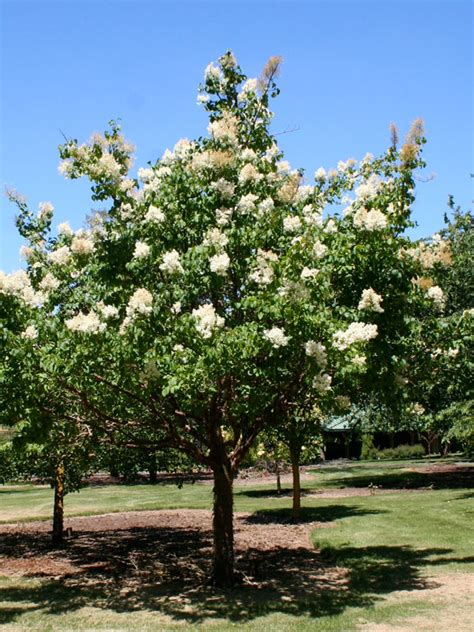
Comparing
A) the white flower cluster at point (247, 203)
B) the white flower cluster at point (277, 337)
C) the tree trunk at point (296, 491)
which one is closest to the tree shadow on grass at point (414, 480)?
the tree trunk at point (296, 491)

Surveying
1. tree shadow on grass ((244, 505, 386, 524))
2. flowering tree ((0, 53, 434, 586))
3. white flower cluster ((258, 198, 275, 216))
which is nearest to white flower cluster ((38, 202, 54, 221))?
flowering tree ((0, 53, 434, 586))

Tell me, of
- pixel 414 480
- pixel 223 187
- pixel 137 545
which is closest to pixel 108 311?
pixel 223 187

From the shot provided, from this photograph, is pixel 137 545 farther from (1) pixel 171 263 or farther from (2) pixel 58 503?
(1) pixel 171 263

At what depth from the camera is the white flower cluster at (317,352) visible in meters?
7.77

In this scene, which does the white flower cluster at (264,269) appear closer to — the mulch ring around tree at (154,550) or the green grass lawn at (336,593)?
the green grass lawn at (336,593)

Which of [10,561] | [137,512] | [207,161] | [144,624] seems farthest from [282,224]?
[137,512]

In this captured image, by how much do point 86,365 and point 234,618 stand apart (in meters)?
3.98

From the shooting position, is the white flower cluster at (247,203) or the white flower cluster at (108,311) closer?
the white flower cluster at (108,311)

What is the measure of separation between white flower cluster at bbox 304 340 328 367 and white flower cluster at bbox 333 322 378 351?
0.21m

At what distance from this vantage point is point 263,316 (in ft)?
27.3

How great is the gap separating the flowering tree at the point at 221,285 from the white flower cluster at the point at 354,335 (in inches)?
0.7

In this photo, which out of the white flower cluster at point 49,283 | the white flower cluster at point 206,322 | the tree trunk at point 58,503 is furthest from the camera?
the tree trunk at point 58,503

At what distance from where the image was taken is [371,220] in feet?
27.9

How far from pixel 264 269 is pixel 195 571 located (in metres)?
6.78
